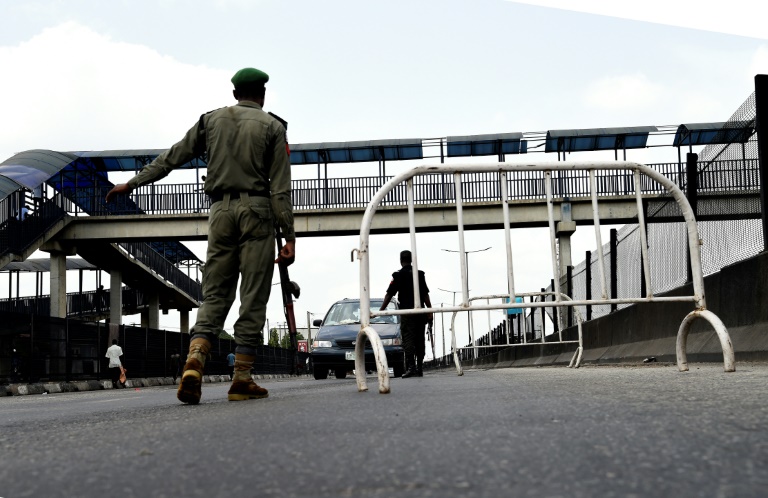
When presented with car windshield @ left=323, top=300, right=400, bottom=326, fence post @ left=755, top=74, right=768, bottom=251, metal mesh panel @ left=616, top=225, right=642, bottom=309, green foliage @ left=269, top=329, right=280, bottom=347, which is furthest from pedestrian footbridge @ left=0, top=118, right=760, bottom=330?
green foliage @ left=269, top=329, right=280, bottom=347

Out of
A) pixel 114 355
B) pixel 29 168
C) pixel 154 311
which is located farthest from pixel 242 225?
pixel 154 311

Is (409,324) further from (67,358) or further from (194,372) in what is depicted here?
(67,358)

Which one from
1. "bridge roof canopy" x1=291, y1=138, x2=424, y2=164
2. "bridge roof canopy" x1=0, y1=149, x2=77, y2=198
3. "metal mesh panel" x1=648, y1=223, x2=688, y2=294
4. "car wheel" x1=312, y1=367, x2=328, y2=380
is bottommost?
"car wheel" x1=312, y1=367, x2=328, y2=380

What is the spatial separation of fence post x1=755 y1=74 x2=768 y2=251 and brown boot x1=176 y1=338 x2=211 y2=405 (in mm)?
4425

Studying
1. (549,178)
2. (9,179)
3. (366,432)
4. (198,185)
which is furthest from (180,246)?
(366,432)

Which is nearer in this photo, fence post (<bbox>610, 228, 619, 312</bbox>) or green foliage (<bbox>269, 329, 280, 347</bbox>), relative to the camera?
fence post (<bbox>610, 228, 619, 312</bbox>)

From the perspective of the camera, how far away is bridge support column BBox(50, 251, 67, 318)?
4038cm

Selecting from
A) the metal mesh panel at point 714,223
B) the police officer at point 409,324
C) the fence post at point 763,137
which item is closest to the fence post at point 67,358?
the police officer at point 409,324

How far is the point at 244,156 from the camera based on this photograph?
250 inches

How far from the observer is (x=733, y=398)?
4066 millimetres

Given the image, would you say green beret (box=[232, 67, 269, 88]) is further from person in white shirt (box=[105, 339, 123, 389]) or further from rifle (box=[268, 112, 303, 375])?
person in white shirt (box=[105, 339, 123, 389])

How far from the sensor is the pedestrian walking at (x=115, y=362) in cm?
2433

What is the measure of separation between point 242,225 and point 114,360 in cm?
1925

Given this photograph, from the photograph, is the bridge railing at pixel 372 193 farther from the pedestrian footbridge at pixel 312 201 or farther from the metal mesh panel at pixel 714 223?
the metal mesh panel at pixel 714 223
